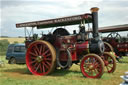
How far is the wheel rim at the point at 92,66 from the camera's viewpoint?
6583mm

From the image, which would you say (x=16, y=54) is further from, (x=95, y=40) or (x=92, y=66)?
(x=92, y=66)

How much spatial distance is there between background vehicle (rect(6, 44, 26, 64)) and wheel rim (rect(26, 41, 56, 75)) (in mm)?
5145

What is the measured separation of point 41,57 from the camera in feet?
26.1

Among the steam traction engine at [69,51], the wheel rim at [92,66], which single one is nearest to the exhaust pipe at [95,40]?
the steam traction engine at [69,51]

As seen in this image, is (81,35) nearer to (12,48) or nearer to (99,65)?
(99,65)

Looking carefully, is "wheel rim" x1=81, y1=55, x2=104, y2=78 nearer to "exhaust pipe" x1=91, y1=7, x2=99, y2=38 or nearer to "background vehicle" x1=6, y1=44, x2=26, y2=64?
"exhaust pipe" x1=91, y1=7, x2=99, y2=38

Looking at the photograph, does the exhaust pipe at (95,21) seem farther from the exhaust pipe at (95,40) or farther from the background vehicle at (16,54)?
the background vehicle at (16,54)

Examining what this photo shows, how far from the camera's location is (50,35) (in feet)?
27.0

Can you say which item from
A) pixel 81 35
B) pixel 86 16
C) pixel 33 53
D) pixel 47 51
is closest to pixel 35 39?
pixel 33 53

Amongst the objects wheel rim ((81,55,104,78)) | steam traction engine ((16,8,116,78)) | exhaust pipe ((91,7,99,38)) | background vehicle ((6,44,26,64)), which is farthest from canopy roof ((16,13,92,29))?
background vehicle ((6,44,26,64))

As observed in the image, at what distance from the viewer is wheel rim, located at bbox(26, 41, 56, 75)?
764 cm

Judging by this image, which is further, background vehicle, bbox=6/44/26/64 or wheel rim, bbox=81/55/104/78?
background vehicle, bbox=6/44/26/64

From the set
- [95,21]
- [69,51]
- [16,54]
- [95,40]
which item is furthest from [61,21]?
[16,54]

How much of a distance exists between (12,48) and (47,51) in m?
7.19
